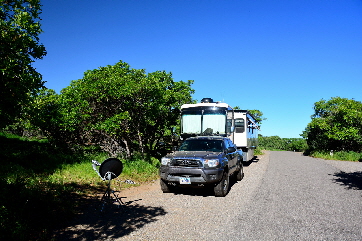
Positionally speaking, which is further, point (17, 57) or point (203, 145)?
point (203, 145)

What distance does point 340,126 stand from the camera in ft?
86.2

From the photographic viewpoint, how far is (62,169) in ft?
35.2

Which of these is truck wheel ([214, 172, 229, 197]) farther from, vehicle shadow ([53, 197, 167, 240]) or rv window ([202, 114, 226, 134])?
rv window ([202, 114, 226, 134])

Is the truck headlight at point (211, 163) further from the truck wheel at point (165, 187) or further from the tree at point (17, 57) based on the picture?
the tree at point (17, 57)

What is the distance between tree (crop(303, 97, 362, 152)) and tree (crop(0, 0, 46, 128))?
26052 millimetres

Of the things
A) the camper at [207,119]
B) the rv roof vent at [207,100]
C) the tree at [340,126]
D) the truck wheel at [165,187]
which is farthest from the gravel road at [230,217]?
the tree at [340,126]

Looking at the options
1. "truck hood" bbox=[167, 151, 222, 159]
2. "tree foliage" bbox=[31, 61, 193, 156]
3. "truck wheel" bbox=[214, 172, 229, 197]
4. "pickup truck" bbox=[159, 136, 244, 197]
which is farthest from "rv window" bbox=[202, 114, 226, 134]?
"truck wheel" bbox=[214, 172, 229, 197]

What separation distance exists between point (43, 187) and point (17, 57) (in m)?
4.06

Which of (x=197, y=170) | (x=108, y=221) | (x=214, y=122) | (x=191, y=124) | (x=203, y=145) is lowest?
(x=108, y=221)

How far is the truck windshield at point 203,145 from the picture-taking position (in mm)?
9395

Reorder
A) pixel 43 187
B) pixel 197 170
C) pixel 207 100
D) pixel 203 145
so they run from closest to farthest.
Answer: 1. pixel 43 187
2. pixel 197 170
3. pixel 203 145
4. pixel 207 100

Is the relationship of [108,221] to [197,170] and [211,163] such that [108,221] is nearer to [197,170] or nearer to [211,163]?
[197,170]

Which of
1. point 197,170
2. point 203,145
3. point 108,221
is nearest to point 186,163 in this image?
point 197,170

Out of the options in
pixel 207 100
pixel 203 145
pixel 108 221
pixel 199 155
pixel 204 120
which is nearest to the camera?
pixel 108 221
